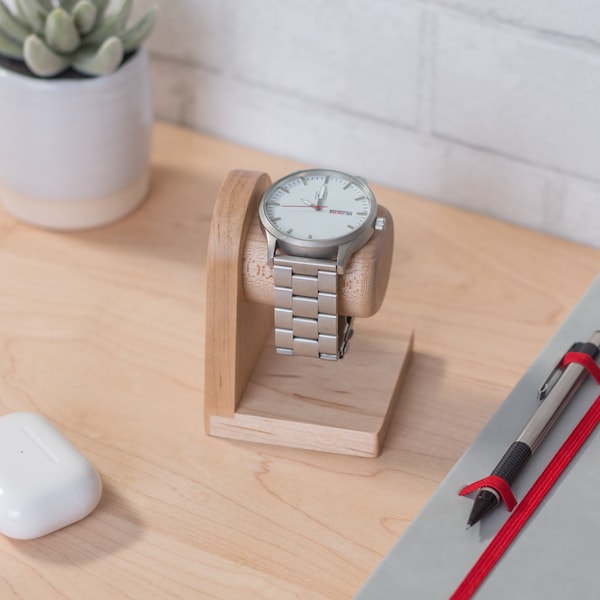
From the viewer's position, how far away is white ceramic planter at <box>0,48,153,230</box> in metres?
0.96

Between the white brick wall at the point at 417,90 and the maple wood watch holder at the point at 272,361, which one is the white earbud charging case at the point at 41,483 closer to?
the maple wood watch holder at the point at 272,361

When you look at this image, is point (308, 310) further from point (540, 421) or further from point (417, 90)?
point (417, 90)

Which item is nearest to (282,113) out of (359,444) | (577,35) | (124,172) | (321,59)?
(321,59)

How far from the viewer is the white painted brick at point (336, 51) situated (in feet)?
3.36

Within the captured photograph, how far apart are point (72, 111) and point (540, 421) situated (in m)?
0.51

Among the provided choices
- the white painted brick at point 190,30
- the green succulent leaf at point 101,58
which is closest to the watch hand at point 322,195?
the green succulent leaf at point 101,58

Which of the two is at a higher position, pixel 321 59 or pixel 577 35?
pixel 577 35

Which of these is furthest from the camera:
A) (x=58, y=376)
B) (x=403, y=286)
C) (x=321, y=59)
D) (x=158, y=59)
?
(x=158, y=59)

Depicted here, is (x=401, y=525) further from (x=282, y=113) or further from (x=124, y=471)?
(x=282, y=113)

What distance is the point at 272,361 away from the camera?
864 millimetres

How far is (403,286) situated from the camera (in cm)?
98

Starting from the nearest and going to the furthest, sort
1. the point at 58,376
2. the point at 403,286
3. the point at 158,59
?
the point at 58,376
the point at 403,286
the point at 158,59

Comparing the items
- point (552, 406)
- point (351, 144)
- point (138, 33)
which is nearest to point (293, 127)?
point (351, 144)

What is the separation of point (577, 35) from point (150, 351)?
47 centimetres
